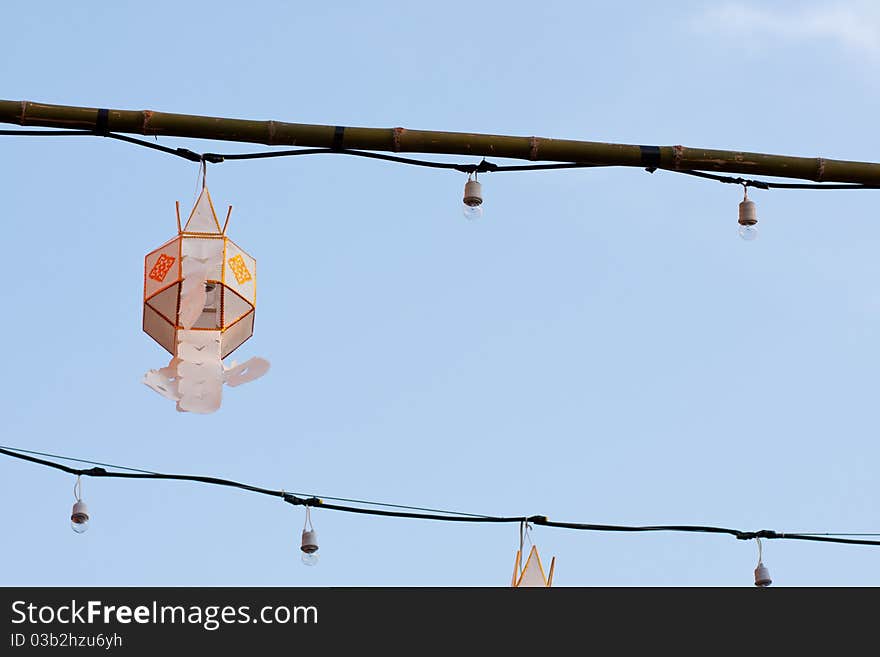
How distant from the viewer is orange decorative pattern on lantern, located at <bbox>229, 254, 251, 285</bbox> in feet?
23.7

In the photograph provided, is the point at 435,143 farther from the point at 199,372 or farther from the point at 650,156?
the point at 199,372

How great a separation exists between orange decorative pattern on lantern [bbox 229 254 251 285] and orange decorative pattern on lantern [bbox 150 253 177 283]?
0.31 m

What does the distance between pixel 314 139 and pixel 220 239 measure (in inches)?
60.2

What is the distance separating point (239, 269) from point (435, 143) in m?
1.84

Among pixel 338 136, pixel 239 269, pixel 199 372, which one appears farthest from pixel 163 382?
pixel 338 136

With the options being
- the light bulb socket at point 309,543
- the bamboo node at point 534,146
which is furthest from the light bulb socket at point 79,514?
the bamboo node at point 534,146

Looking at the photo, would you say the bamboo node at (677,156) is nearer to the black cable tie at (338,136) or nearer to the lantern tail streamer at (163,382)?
the black cable tie at (338,136)

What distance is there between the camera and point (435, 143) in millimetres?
5766

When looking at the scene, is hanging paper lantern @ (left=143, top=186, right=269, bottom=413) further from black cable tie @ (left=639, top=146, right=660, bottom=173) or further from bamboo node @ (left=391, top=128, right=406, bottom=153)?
black cable tie @ (left=639, top=146, right=660, bottom=173)

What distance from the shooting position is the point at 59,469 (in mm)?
6992

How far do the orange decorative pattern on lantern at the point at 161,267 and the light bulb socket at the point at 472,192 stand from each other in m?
1.58

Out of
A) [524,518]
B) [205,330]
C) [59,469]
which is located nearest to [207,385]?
[205,330]

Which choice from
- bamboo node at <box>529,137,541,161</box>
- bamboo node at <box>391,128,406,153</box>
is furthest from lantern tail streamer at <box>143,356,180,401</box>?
bamboo node at <box>529,137,541,161</box>
